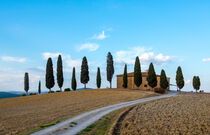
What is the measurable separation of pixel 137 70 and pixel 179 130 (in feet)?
149

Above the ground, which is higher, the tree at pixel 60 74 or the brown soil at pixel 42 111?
the tree at pixel 60 74

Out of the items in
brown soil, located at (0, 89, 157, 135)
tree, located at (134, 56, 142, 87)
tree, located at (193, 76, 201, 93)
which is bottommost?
brown soil, located at (0, 89, 157, 135)

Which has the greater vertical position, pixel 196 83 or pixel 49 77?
pixel 49 77

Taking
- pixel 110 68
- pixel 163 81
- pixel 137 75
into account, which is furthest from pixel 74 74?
pixel 163 81

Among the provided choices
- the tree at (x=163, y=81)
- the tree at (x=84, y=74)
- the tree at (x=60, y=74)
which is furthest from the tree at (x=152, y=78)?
the tree at (x=60, y=74)

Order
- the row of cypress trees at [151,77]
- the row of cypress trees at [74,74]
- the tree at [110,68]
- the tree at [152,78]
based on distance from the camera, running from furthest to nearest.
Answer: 1. the tree at [110,68]
2. the row of cypress trees at [74,74]
3. the row of cypress trees at [151,77]
4. the tree at [152,78]

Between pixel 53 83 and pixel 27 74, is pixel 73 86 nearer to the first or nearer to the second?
pixel 53 83

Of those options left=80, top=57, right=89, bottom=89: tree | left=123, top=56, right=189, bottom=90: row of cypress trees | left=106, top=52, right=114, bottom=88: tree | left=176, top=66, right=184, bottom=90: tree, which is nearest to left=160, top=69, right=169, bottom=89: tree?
left=123, top=56, right=189, bottom=90: row of cypress trees

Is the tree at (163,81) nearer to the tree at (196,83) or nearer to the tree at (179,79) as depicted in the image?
the tree at (179,79)

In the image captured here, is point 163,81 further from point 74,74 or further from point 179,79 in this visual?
point 74,74

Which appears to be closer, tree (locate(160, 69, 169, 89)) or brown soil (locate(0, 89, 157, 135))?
brown soil (locate(0, 89, 157, 135))

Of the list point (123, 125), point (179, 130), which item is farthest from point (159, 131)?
point (123, 125)

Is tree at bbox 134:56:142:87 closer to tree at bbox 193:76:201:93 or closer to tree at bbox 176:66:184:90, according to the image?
tree at bbox 176:66:184:90

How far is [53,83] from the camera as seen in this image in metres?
63.7
